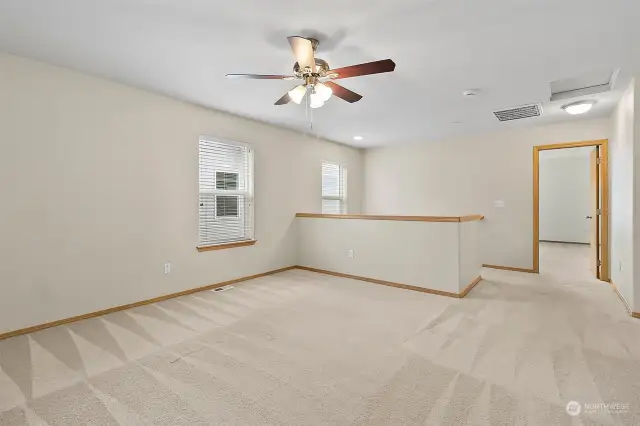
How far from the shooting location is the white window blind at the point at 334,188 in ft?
20.4

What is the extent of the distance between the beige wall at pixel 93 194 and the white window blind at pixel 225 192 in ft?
0.50

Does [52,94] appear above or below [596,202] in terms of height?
above

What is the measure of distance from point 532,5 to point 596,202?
400 centimetres

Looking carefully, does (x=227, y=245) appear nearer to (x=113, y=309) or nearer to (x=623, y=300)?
(x=113, y=309)

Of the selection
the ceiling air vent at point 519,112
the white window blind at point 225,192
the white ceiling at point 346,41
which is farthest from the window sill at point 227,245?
the ceiling air vent at point 519,112

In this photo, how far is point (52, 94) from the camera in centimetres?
283

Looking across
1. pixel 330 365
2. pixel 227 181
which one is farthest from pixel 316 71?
pixel 227 181

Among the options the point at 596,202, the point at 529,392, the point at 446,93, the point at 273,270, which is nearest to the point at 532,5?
the point at 446,93

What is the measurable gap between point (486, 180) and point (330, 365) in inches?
183

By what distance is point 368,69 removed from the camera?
86.6 inches

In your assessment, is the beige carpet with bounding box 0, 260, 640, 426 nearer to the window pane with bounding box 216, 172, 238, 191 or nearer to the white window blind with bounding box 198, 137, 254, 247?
the white window blind with bounding box 198, 137, 254, 247

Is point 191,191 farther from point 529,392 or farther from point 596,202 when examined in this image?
point 596,202

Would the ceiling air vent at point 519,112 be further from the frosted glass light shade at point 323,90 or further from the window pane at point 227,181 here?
the window pane at point 227,181

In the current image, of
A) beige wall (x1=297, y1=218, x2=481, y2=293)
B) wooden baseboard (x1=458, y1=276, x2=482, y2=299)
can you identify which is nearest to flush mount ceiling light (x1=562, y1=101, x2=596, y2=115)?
beige wall (x1=297, y1=218, x2=481, y2=293)
